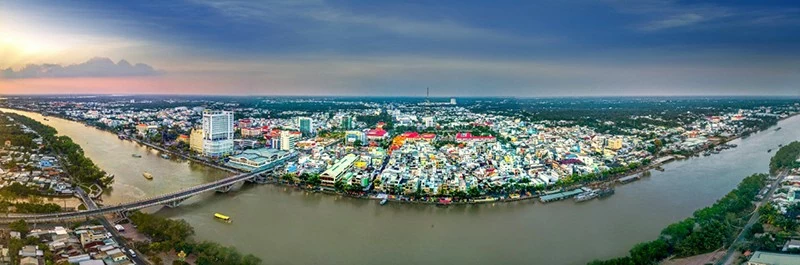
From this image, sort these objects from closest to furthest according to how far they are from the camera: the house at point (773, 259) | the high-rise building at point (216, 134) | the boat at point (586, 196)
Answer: the house at point (773, 259)
the boat at point (586, 196)
the high-rise building at point (216, 134)

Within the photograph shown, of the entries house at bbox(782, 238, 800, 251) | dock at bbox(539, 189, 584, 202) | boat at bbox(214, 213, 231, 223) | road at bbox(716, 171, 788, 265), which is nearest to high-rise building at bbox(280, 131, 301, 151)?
boat at bbox(214, 213, 231, 223)

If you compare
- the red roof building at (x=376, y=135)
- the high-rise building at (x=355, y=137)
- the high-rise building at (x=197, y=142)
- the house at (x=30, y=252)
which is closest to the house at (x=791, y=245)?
the house at (x=30, y=252)

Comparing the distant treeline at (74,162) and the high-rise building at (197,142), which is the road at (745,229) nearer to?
the distant treeline at (74,162)

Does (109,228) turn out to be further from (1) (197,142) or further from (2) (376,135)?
(2) (376,135)

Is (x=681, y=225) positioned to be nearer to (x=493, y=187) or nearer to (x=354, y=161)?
(x=493, y=187)

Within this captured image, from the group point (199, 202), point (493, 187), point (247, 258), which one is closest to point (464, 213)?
point (493, 187)
